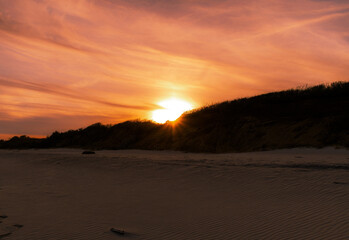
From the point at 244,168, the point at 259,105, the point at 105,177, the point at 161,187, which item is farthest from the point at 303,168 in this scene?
the point at 259,105

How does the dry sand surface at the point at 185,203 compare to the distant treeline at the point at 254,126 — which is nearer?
the dry sand surface at the point at 185,203

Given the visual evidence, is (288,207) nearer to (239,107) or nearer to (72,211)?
(72,211)

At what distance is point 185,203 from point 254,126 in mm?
13460

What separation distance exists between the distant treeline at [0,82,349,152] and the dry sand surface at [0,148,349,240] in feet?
20.8

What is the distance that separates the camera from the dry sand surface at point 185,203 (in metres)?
4.89

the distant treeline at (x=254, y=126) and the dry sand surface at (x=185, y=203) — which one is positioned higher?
the distant treeline at (x=254, y=126)

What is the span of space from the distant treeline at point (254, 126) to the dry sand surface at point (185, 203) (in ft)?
20.8

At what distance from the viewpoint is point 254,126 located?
1909 cm

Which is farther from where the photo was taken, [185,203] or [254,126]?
[254,126]

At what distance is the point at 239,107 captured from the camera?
923 inches

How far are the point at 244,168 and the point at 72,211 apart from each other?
222 inches

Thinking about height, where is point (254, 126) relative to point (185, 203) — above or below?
above

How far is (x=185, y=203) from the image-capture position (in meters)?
6.57

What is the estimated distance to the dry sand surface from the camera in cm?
489
